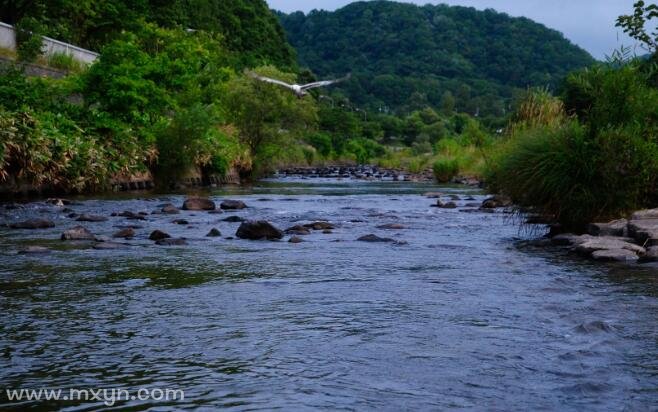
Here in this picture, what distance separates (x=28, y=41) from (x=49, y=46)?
2833mm

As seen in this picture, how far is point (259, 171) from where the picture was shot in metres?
41.7

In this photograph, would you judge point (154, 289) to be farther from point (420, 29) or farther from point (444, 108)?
point (420, 29)

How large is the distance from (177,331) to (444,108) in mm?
132365

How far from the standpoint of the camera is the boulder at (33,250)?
9.73m

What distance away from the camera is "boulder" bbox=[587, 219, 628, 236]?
10906 mm

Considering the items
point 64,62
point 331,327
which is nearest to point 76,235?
point 331,327

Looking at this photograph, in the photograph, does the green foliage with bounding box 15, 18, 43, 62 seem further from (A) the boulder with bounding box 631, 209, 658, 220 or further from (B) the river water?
(A) the boulder with bounding box 631, 209, 658, 220

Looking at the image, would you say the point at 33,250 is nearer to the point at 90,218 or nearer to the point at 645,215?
the point at 90,218

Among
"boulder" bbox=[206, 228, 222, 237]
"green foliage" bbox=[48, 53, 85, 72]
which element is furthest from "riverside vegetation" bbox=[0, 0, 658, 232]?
"boulder" bbox=[206, 228, 222, 237]

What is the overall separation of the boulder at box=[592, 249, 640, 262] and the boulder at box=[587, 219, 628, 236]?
1.32 metres

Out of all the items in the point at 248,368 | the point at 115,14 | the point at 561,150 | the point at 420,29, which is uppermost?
the point at 420,29

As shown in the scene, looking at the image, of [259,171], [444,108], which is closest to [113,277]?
A: [259,171]

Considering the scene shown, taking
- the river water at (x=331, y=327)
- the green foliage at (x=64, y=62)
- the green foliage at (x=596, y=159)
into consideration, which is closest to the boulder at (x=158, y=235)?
the river water at (x=331, y=327)

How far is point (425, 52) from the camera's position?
148m
